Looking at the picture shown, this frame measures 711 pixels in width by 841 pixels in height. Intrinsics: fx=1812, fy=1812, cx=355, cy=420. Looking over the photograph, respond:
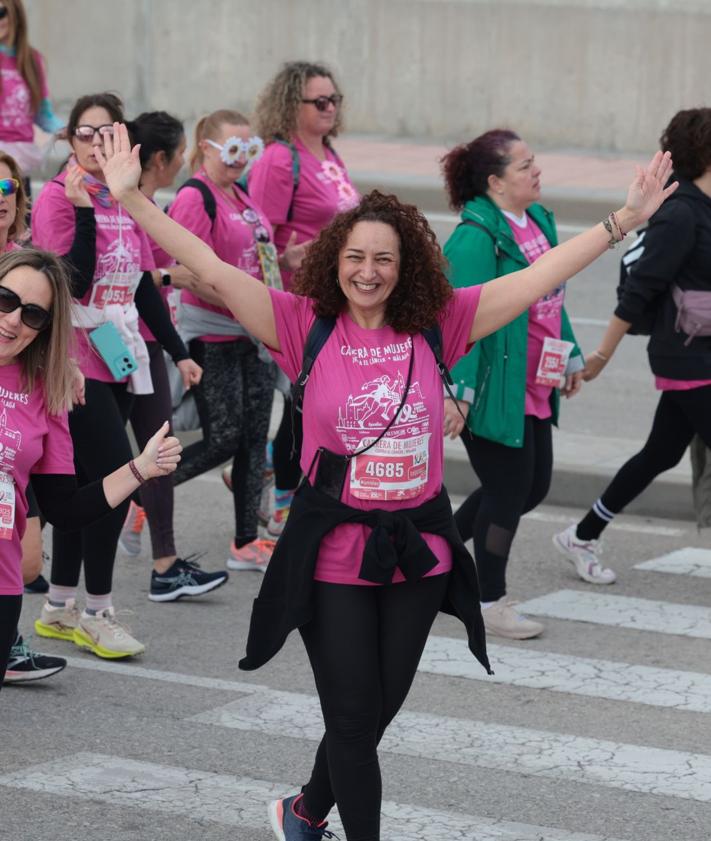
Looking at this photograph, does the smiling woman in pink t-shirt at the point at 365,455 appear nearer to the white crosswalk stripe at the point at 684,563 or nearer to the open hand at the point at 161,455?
the open hand at the point at 161,455

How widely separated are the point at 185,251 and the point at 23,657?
212cm

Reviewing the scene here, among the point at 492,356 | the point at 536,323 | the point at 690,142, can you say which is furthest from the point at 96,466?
the point at 690,142

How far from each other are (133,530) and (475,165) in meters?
2.35

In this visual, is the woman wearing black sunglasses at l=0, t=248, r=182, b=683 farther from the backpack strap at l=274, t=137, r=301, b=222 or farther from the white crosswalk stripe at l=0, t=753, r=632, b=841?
the backpack strap at l=274, t=137, r=301, b=222

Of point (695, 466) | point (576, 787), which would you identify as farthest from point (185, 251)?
point (695, 466)

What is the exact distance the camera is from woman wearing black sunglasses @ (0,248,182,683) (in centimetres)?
484

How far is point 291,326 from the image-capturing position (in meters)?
4.76

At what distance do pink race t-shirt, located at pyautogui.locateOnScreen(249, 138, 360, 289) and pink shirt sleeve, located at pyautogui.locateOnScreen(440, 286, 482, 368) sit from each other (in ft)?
11.0

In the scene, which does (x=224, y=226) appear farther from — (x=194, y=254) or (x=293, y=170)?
(x=194, y=254)

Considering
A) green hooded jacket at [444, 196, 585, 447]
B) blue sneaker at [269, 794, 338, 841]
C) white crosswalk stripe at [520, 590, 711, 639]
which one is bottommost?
white crosswalk stripe at [520, 590, 711, 639]

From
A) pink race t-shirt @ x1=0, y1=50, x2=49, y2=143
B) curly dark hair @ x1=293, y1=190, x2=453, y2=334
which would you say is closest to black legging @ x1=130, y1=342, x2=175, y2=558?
curly dark hair @ x1=293, y1=190, x2=453, y2=334

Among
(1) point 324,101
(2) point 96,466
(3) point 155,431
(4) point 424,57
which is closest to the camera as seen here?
(2) point 96,466

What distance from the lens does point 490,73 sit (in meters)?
21.6

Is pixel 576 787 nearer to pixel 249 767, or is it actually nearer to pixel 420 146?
pixel 249 767
